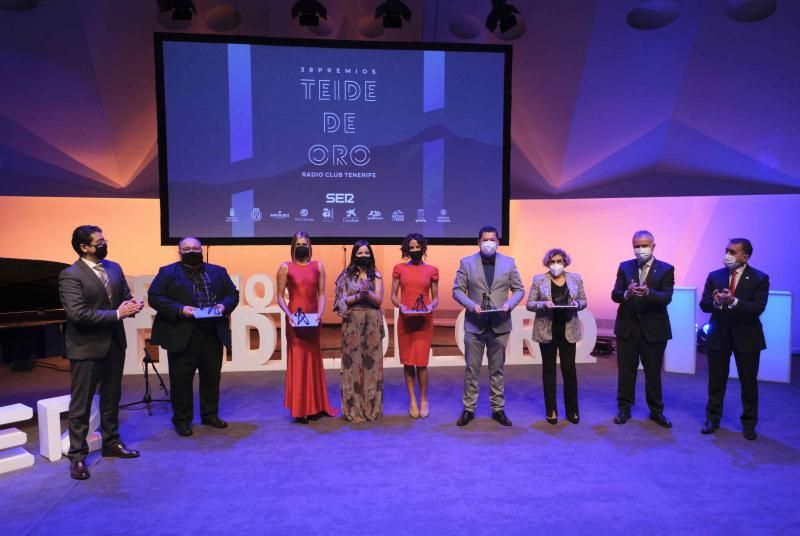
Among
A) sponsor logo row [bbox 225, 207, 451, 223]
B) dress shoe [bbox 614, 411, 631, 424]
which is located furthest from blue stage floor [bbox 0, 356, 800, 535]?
sponsor logo row [bbox 225, 207, 451, 223]

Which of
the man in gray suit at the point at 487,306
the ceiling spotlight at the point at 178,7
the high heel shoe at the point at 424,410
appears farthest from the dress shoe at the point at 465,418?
the ceiling spotlight at the point at 178,7

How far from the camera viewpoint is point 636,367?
15.9 feet

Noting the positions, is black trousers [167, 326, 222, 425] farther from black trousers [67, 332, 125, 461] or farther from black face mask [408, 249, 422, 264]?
black face mask [408, 249, 422, 264]

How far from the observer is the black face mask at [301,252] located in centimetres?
497

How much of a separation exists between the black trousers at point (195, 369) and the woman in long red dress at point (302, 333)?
623 mm

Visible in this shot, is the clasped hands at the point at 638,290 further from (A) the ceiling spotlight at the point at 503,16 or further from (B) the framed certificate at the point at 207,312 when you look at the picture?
(A) the ceiling spotlight at the point at 503,16

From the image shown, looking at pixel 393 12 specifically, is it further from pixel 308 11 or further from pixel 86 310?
pixel 86 310

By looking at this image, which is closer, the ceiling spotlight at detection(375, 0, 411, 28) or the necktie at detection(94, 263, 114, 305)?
the necktie at detection(94, 263, 114, 305)

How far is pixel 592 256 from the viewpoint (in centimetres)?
904

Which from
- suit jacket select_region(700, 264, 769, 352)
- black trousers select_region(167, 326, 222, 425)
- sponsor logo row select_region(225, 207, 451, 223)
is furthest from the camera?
sponsor logo row select_region(225, 207, 451, 223)

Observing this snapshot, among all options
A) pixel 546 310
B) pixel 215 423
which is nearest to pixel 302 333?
pixel 215 423

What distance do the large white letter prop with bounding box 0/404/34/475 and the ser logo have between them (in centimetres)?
358

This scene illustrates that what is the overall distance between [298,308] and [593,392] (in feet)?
10.5

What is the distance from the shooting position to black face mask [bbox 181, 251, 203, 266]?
467 centimetres
